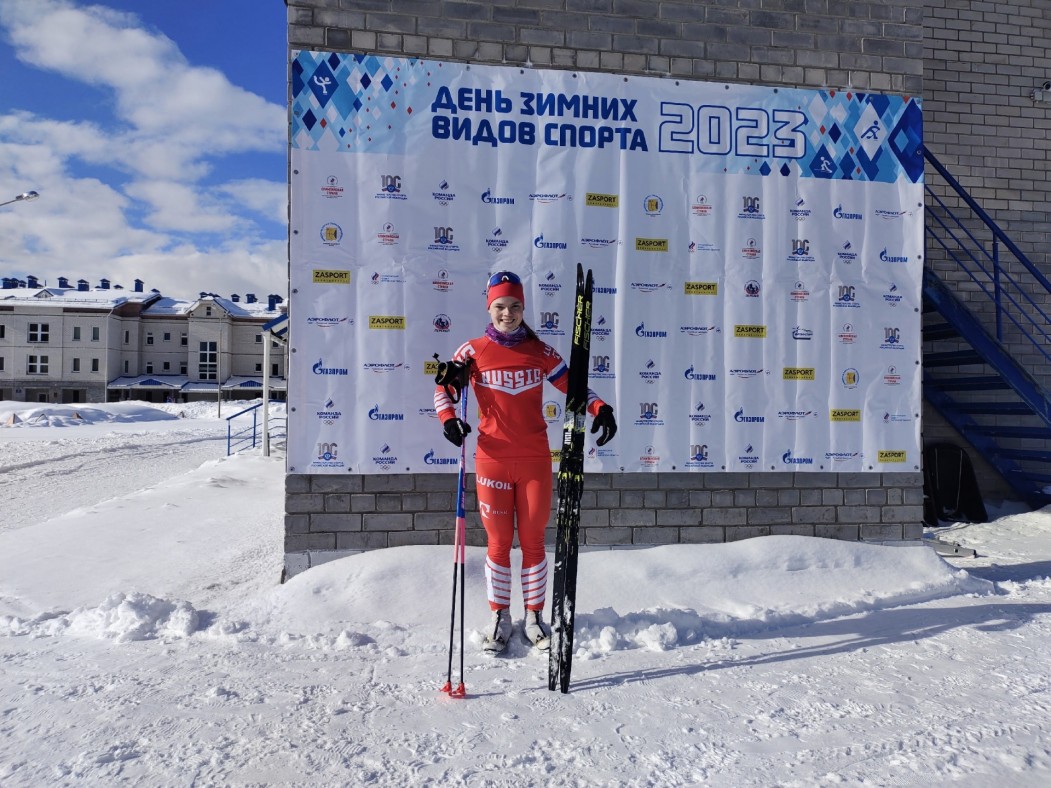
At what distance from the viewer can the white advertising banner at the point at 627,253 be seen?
4.37m

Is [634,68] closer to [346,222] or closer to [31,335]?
[346,222]

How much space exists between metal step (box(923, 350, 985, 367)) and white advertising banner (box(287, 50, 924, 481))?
1607mm

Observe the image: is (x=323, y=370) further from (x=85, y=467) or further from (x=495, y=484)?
(x=85, y=467)

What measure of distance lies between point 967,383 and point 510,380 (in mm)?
5602

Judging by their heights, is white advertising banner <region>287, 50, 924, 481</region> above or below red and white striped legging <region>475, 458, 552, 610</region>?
above

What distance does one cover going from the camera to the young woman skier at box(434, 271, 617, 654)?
11.1 ft

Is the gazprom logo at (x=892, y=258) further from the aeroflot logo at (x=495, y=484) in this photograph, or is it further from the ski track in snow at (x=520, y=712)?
the aeroflot logo at (x=495, y=484)

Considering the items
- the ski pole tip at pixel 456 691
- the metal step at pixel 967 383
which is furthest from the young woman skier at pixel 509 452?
the metal step at pixel 967 383

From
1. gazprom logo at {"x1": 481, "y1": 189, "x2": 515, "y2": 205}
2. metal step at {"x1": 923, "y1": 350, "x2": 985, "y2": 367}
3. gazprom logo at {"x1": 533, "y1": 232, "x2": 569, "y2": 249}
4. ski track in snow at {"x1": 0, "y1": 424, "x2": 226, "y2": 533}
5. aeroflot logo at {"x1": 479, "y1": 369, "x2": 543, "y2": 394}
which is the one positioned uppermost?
gazprom logo at {"x1": 481, "y1": 189, "x2": 515, "y2": 205}

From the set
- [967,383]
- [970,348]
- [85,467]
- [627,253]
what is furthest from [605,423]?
[85,467]

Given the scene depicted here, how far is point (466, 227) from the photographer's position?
14.6ft

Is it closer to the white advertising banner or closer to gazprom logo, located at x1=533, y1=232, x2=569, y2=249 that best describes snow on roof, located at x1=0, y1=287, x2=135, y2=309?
the white advertising banner

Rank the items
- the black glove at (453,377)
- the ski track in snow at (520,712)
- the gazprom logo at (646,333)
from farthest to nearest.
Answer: the gazprom logo at (646,333), the black glove at (453,377), the ski track in snow at (520,712)

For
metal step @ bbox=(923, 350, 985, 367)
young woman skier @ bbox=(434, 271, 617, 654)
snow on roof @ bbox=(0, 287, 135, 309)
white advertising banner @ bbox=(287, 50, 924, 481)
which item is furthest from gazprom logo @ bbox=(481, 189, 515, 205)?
snow on roof @ bbox=(0, 287, 135, 309)
